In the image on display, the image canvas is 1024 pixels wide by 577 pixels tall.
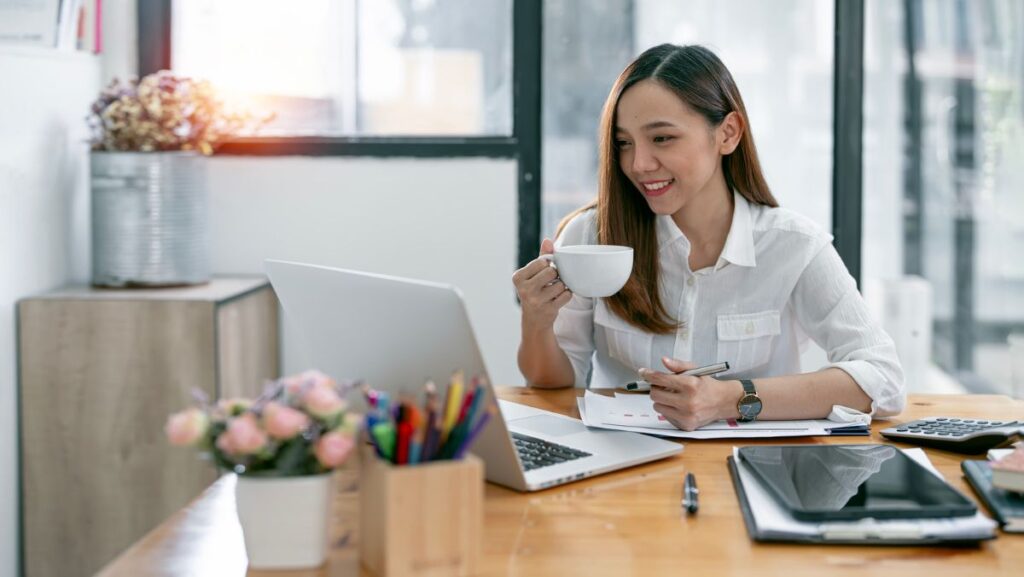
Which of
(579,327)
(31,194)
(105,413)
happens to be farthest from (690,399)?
(31,194)

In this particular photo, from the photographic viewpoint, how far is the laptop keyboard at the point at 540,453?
4.49ft

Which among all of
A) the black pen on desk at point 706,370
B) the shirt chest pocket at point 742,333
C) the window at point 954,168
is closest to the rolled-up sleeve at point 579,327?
the shirt chest pocket at point 742,333

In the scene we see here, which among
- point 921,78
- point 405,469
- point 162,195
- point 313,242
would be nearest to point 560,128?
point 313,242

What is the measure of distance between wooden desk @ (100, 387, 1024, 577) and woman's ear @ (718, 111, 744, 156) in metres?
0.80

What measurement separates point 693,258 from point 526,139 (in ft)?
3.53

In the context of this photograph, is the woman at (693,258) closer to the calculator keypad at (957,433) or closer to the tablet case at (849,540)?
the calculator keypad at (957,433)

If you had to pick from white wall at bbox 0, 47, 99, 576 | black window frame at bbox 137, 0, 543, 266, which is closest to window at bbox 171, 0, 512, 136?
black window frame at bbox 137, 0, 543, 266

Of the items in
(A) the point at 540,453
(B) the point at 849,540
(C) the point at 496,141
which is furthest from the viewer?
(C) the point at 496,141

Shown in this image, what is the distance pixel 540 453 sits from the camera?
55.3 inches

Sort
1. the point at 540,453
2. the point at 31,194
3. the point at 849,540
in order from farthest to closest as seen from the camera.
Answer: the point at 31,194 → the point at 540,453 → the point at 849,540

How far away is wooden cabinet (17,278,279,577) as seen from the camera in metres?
2.54

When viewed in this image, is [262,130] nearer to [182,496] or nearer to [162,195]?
[162,195]

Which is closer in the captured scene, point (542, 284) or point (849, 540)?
point (849, 540)

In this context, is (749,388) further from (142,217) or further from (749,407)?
(142,217)
